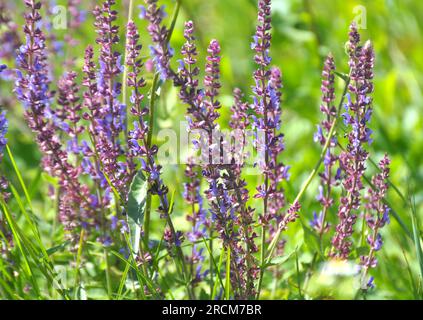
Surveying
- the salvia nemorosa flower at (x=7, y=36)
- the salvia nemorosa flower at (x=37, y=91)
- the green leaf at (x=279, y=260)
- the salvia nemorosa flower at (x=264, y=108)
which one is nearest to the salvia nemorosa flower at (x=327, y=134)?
the salvia nemorosa flower at (x=264, y=108)

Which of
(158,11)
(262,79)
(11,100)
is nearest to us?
(158,11)

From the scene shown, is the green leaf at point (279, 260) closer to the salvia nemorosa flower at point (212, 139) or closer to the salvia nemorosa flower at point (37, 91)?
the salvia nemorosa flower at point (212, 139)

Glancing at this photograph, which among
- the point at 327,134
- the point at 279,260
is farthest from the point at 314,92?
the point at 279,260

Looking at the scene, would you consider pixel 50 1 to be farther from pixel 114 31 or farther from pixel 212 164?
pixel 212 164

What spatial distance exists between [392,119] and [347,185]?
232 cm

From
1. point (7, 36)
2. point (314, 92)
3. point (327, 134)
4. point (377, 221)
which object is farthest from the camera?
point (314, 92)

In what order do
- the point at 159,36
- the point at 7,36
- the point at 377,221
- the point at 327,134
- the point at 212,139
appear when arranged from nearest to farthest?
1. the point at 159,36
2. the point at 212,139
3. the point at 377,221
4. the point at 327,134
5. the point at 7,36

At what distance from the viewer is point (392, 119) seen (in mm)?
4508

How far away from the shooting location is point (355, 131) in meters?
2.24

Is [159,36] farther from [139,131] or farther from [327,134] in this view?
[327,134]

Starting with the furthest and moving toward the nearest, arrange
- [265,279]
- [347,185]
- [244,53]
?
[244,53] → [265,279] → [347,185]

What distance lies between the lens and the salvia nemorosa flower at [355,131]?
2191 mm

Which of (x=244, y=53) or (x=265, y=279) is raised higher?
(x=244, y=53)
